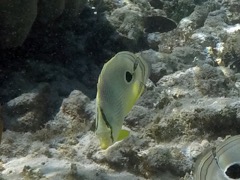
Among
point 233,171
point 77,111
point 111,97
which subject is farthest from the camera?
point 77,111

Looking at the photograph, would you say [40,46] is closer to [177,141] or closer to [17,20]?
[17,20]

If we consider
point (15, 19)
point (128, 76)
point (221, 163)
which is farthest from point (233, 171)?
point (15, 19)

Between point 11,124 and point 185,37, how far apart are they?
3.95m

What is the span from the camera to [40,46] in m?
5.23

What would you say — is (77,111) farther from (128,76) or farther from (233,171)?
(128,76)

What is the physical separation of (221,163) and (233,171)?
121mm

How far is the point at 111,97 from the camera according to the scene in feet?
5.48

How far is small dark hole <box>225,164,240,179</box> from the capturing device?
2.85 metres

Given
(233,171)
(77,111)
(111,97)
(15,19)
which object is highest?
(15,19)

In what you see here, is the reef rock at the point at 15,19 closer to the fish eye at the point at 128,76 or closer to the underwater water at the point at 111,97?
the underwater water at the point at 111,97

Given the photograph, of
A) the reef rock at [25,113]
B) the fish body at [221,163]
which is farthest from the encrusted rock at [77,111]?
the fish body at [221,163]

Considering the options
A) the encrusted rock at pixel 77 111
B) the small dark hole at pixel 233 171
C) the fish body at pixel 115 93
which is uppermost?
the fish body at pixel 115 93

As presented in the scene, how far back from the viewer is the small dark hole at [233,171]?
9.34 ft

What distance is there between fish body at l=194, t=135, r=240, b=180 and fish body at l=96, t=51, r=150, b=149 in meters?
1.46
